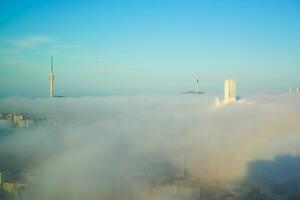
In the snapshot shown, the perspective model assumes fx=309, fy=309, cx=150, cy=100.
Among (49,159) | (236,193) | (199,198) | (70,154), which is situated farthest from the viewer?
(70,154)

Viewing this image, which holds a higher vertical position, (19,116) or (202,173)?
(19,116)

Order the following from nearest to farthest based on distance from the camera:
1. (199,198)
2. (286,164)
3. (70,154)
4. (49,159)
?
(199,198) < (286,164) < (49,159) < (70,154)

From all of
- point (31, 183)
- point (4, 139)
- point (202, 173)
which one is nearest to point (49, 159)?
point (4, 139)

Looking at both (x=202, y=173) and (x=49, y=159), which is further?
(x=49, y=159)

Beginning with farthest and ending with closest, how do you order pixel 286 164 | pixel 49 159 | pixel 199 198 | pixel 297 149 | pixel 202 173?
pixel 297 149 → pixel 49 159 → pixel 286 164 → pixel 202 173 → pixel 199 198

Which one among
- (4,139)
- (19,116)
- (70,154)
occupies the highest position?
(19,116)

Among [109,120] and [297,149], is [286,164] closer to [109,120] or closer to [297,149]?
[297,149]

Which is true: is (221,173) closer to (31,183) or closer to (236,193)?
(236,193)

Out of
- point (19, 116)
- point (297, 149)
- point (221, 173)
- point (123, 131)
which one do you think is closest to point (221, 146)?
point (297, 149)

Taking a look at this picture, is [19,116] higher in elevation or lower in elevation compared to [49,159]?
higher
